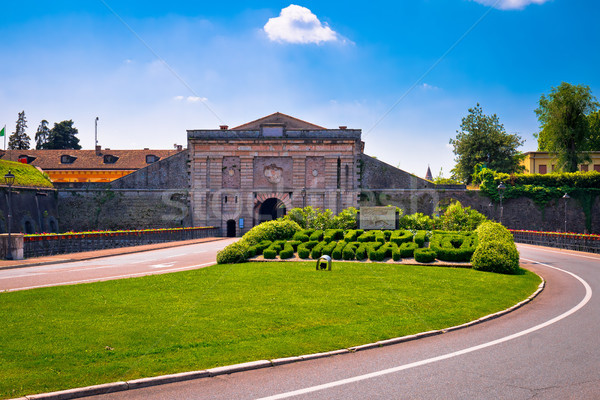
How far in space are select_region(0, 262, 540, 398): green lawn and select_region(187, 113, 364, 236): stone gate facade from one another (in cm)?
3054

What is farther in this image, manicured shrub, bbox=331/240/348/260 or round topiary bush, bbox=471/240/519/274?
manicured shrub, bbox=331/240/348/260

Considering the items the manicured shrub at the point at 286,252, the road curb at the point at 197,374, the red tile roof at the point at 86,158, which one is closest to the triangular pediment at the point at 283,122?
the red tile roof at the point at 86,158

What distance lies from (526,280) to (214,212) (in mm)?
35826

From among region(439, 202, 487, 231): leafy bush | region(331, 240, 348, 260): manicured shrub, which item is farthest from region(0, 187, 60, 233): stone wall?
region(439, 202, 487, 231): leafy bush

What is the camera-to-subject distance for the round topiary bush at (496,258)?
17.9m

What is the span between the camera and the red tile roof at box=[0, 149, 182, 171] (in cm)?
6366

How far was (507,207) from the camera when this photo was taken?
48.6 meters

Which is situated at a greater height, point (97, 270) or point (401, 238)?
point (401, 238)

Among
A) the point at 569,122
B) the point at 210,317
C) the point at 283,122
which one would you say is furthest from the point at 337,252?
the point at 569,122

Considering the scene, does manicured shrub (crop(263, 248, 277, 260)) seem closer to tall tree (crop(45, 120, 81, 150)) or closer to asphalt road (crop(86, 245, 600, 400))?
asphalt road (crop(86, 245, 600, 400))

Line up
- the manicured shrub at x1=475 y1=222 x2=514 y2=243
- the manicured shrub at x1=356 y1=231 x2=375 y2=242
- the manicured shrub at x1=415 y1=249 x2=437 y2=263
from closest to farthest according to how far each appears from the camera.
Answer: the manicured shrub at x1=415 y1=249 x2=437 y2=263
the manicured shrub at x1=475 y1=222 x2=514 y2=243
the manicured shrub at x1=356 y1=231 x2=375 y2=242

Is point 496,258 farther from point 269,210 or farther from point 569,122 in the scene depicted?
point 569,122

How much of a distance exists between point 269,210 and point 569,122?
39765 mm

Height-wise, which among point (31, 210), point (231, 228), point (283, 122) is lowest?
point (231, 228)
